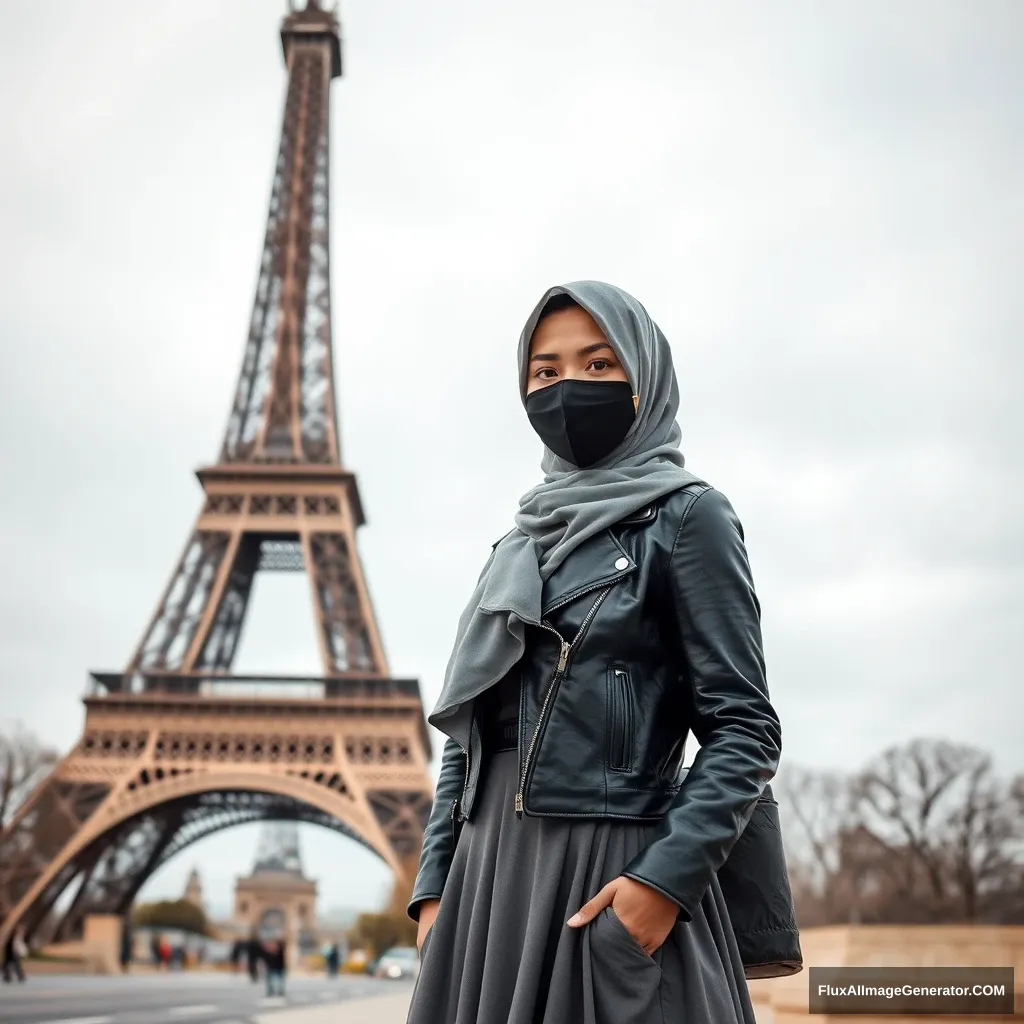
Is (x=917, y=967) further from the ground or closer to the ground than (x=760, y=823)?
closer to the ground

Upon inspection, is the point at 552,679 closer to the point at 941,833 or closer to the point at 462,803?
the point at 462,803

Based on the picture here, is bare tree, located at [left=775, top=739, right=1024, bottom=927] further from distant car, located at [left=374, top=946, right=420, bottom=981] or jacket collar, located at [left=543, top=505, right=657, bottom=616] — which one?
jacket collar, located at [left=543, top=505, right=657, bottom=616]

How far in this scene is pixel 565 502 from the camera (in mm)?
2344

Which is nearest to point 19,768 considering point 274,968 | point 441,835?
point 274,968

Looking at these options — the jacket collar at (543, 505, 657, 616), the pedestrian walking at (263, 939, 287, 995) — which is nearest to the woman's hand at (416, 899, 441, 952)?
the jacket collar at (543, 505, 657, 616)

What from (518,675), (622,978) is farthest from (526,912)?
(518,675)

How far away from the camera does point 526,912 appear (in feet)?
6.72

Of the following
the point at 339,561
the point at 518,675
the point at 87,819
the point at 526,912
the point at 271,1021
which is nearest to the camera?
the point at 526,912

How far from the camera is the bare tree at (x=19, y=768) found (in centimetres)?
3691

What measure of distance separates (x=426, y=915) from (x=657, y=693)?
63 cm

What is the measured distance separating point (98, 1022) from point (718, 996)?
9489 mm

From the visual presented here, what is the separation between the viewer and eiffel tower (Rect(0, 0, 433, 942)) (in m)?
29.4

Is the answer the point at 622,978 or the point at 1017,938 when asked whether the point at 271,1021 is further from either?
the point at 622,978

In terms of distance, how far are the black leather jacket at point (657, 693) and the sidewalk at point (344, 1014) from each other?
8.73m
